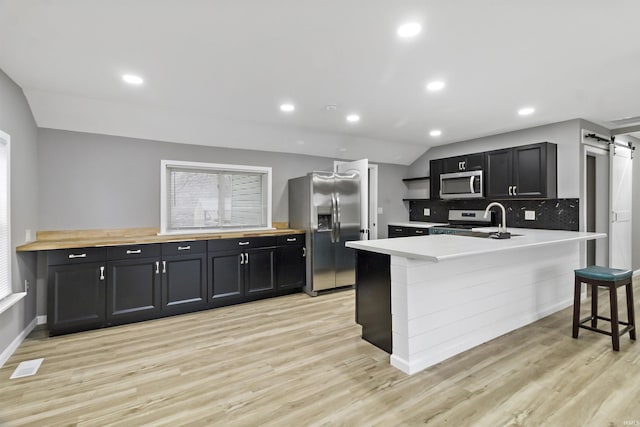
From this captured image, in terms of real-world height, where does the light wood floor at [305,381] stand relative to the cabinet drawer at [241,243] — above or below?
below

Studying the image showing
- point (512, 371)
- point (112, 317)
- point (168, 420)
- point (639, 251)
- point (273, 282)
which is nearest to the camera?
point (168, 420)

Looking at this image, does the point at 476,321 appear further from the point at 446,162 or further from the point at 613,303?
the point at 446,162

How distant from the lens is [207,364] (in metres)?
2.58

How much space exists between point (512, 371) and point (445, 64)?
8.05 ft

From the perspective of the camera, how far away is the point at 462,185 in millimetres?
5137

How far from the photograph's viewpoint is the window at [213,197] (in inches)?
169

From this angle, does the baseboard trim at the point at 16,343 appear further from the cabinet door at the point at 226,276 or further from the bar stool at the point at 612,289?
the bar stool at the point at 612,289

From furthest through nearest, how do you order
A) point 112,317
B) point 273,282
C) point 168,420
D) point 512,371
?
point 273,282 → point 112,317 → point 512,371 → point 168,420

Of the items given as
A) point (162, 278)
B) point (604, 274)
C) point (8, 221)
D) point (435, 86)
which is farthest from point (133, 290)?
point (604, 274)

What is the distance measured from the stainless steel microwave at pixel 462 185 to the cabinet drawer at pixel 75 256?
16.2 ft

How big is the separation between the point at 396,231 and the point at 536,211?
2234mm

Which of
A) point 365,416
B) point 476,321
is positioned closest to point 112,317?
point 365,416

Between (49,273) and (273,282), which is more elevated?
(49,273)

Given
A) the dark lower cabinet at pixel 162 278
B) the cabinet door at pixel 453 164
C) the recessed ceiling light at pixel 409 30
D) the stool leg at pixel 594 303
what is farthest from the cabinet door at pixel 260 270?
the stool leg at pixel 594 303
